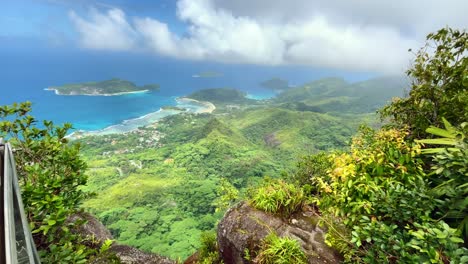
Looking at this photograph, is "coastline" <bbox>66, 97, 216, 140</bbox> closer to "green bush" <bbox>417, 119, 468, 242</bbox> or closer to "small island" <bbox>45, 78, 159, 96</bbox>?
"small island" <bbox>45, 78, 159, 96</bbox>

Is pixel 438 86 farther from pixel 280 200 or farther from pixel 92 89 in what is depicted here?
pixel 92 89

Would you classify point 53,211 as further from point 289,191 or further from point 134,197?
point 134,197

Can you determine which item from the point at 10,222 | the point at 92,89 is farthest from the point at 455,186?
the point at 92,89

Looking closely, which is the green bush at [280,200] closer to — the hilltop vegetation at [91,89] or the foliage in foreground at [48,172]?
the foliage in foreground at [48,172]

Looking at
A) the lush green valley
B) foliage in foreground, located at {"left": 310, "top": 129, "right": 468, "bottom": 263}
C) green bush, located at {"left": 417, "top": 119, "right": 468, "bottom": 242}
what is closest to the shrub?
the lush green valley

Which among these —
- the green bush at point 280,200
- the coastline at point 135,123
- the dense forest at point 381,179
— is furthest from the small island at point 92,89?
the green bush at point 280,200

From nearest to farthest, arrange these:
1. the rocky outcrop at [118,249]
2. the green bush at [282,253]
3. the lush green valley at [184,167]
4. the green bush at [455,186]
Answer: the green bush at [455,186] → the green bush at [282,253] → the rocky outcrop at [118,249] → the lush green valley at [184,167]
